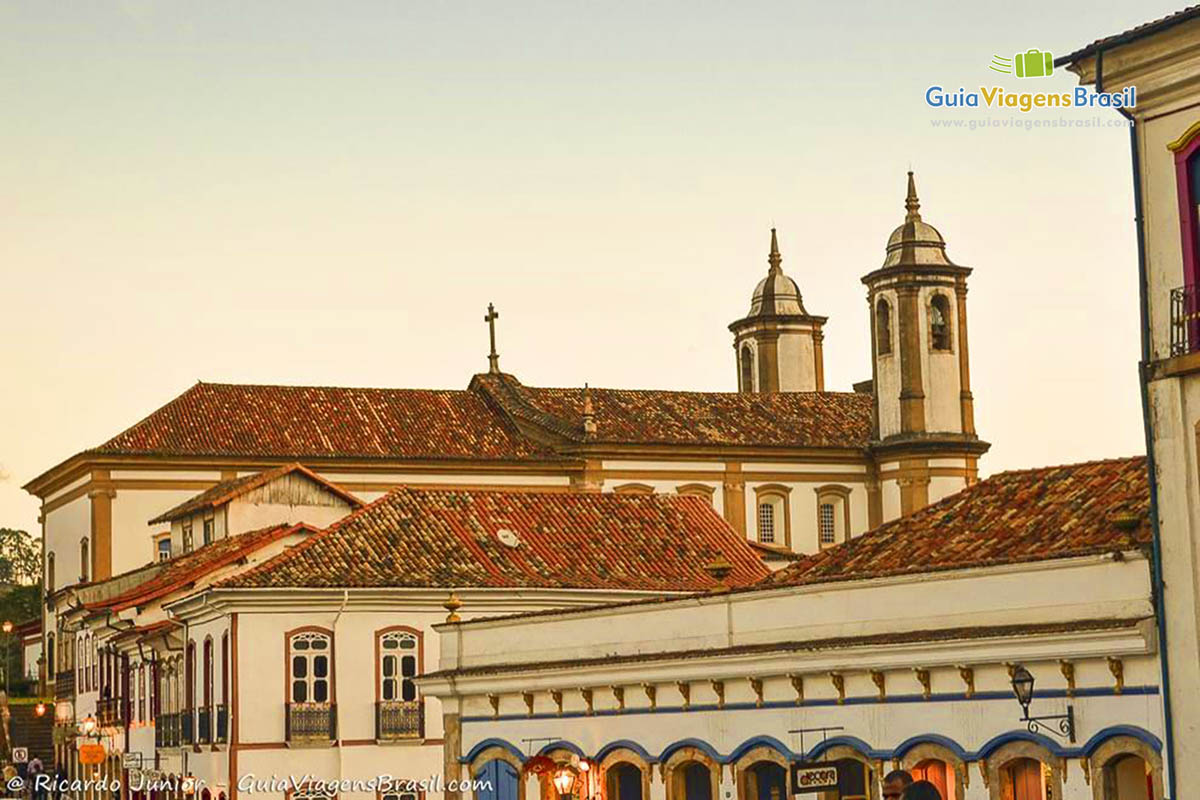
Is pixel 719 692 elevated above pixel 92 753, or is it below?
above

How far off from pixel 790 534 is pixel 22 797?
2379cm

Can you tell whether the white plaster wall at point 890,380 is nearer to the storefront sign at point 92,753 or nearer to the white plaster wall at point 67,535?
the white plaster wall at point 67,535

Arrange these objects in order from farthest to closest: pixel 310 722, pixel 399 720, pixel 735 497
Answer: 1. pixel 735 497
2. pixel 399 720
3. pixel 310 722

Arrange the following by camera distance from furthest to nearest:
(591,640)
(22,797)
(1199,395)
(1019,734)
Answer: (22,797), (591,640), (1019,734), (1199,395)

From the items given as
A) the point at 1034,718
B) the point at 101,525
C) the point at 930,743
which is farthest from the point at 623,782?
the point at 101,525

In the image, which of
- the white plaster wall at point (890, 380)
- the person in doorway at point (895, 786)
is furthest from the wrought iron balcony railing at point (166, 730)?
the white plaster wall at point (890, 380)

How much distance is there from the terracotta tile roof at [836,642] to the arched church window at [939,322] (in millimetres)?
38391

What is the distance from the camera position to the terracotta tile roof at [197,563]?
43688 mm

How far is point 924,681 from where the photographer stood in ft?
84.3

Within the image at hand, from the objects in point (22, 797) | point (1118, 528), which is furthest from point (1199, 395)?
point (22, 797)

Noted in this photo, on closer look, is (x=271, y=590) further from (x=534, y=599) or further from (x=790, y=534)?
(x=790, y=534)

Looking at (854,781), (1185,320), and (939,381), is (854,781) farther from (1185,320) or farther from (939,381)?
(939,381)

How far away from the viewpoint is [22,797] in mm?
58625

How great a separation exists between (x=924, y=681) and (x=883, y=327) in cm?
4551
